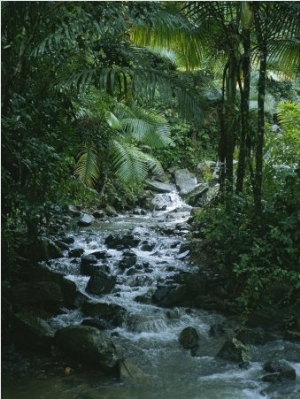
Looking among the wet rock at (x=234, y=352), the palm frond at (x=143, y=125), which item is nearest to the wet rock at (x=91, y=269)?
the wet rock at (x=234, y=352)

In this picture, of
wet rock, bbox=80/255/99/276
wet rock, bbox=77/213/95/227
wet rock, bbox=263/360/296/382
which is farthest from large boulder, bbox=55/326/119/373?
wet rock, bbox=77/213/95/227

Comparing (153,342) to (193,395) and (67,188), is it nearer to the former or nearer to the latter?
(193,395)

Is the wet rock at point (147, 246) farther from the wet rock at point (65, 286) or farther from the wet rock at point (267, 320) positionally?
the wet rock at point (267, 320)

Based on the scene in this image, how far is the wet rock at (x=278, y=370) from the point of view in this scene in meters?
4.21

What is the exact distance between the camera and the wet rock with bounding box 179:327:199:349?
4.97 meters

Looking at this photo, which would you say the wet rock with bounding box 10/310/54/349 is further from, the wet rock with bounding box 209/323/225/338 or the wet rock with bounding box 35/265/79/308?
the wet rock with bounding box 209/323/225/338

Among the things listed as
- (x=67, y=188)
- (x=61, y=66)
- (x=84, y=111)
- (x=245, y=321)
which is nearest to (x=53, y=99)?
(x=61, y=66)

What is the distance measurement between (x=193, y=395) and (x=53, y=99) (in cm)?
317

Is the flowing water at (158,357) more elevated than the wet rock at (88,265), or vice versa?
the wet rock at (88,265)

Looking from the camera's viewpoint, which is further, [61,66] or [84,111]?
[84,111]

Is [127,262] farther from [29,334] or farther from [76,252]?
[29,334]

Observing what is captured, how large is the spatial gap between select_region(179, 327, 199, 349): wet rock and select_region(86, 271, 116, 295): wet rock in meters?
1.50

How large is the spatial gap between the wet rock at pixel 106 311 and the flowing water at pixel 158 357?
9cm

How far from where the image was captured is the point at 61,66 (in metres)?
5.28
